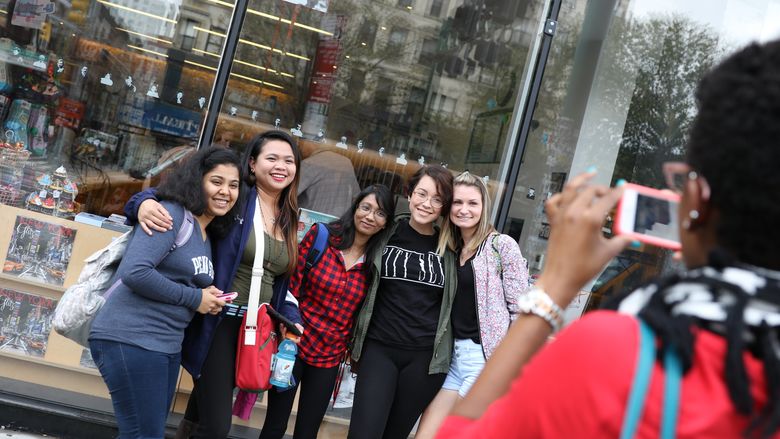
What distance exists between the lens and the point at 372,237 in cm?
404

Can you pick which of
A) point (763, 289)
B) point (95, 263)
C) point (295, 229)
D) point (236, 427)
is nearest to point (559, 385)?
point (763, 289)

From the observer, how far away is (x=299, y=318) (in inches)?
147

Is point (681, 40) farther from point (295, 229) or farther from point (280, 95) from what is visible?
point (295, 229)

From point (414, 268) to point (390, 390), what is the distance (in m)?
0.63

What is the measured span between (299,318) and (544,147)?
3101mm

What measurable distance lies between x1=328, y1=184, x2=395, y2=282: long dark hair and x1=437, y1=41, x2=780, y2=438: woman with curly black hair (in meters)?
2.95

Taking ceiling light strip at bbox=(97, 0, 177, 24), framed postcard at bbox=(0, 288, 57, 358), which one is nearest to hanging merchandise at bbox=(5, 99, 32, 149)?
ceiling light strip at bbox=(97, 0, 177, 24)

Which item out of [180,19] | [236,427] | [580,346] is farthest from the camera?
[180,19]

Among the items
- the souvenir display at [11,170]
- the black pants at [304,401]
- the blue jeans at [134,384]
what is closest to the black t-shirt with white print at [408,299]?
the black pants at [304,401]

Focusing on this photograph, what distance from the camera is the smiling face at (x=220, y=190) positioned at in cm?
336

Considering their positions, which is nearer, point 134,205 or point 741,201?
point 741,201

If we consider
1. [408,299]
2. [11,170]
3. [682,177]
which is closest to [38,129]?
[11,170]

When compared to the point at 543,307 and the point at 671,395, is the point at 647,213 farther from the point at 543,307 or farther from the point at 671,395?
the point at 671,395

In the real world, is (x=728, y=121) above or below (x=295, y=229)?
above
